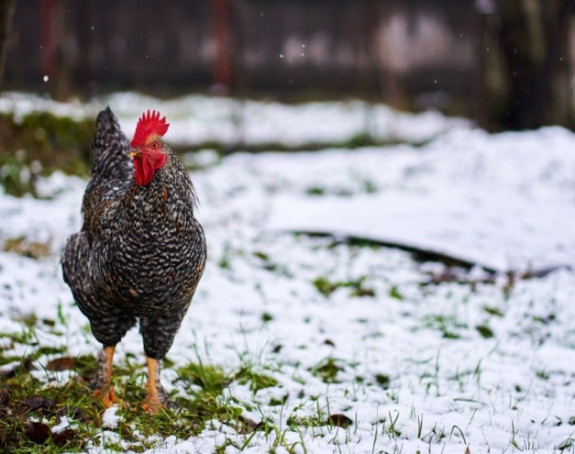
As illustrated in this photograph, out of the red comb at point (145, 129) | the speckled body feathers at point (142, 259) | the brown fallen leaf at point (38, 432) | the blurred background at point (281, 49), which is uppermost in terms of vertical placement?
the blurred background at point (281, 49)

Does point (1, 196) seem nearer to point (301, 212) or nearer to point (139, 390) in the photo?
point (301, 212)

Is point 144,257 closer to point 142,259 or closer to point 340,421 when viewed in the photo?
point 142,259

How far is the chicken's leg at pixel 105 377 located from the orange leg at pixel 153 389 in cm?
16

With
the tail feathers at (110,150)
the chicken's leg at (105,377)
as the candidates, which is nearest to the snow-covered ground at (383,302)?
the chicken's leg at (105,377)

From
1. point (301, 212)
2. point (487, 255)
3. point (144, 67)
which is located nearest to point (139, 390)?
point (487, 255)

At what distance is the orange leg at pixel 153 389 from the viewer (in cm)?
333

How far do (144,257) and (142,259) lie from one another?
0.01 meters

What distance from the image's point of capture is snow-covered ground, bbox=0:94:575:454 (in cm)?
323

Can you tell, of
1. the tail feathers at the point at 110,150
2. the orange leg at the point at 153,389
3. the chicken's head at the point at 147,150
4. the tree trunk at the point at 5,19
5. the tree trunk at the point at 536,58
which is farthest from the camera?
the tree trunk at the point at 536,58

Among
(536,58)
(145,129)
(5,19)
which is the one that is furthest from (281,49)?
(145,129)

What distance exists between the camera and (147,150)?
2979 millimetres

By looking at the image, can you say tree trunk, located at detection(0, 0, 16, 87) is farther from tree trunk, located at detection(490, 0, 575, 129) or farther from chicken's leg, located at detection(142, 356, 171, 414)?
tree trunk, located at detection(490, 0, 575, 129)

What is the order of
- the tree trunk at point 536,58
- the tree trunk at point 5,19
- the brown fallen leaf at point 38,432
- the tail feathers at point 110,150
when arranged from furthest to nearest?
the tree trunk at point 536,58 < the tree trunk at point 5,19 < the tail feathers at point 110,150 < the brown fallen leaf at point 38,432

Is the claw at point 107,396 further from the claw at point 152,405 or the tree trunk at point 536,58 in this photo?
the tree trunk at point 536,58
